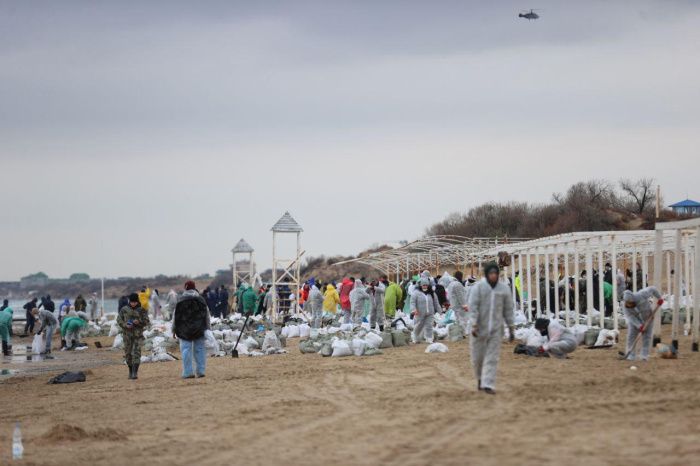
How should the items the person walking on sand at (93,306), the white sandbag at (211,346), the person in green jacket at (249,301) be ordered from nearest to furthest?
1. the white sandbag at (211,346)
2. the person in green jacket at (249,301)
3. the person walking on sand at (93,306)

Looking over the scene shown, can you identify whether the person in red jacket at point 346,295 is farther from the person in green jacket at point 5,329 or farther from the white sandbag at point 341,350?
the white sandbag at point 341,350

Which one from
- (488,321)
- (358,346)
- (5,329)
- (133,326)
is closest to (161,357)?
(358,346)

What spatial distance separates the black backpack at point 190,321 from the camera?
18188 millimetres

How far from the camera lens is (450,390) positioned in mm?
14305

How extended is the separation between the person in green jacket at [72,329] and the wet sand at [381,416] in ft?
41.3

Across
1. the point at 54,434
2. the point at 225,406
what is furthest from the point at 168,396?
the point at 54,434

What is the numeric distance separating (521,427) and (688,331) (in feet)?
44.8

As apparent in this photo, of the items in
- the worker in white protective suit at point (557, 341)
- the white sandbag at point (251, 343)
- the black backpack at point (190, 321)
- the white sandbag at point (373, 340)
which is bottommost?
the white sandbag at point (251, 343)

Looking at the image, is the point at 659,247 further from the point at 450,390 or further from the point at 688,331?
the point at 450,390

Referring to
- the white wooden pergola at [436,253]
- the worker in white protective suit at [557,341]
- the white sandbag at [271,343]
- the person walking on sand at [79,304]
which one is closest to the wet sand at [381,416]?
the worker in white protective suit at [557,341]

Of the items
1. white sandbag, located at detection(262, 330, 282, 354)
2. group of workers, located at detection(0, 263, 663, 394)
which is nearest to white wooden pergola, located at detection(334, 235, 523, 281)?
group of workers, located at detection(0, 263, 663, 394)

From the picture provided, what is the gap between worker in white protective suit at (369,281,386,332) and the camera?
30672 mm

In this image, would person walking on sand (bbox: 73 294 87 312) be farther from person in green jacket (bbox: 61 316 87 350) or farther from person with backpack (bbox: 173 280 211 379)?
person with backpack (bbox: 173 280 211 379)

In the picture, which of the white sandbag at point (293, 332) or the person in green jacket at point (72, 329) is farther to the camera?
the person in green jacket at point (72, 329)
